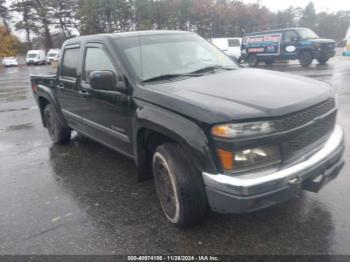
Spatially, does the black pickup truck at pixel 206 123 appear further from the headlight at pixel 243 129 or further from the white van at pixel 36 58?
the white van at pixel 36 58

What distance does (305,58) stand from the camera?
18.7m

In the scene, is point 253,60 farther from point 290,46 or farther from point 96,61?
point 96,61

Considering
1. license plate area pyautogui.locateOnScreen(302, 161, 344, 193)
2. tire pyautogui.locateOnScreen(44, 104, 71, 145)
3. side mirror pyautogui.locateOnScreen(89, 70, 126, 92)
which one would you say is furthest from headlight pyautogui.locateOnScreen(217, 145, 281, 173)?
tire pyautogui.locateOnScreen(44, 104, 71, 145)

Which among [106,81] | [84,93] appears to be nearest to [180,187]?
[106,81]

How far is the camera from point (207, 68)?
13.2 ft

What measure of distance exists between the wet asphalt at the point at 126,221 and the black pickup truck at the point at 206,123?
288 mm

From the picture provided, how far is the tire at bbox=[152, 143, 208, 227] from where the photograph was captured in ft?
9.54

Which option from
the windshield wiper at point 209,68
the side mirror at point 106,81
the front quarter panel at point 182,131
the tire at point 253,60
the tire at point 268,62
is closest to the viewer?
the front quarter panel at point 182,131

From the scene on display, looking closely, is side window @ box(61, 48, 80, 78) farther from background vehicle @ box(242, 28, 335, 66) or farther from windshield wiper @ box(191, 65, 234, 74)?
background vehicle @ box(242, 28, 335, 66)

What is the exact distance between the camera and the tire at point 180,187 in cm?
291

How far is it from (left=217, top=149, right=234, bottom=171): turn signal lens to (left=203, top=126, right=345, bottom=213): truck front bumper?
0.23 ft

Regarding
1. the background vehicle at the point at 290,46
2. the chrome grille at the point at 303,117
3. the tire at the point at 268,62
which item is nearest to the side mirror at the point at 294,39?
the background vehicle at the point at 290,46

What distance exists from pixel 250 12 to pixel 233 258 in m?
56.4

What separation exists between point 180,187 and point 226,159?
0.53 metres
